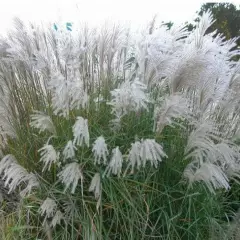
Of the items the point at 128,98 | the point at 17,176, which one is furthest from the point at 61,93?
the point at 17,176

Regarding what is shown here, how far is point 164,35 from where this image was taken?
3.44 metres

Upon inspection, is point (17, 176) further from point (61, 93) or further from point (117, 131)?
point (117, 131)

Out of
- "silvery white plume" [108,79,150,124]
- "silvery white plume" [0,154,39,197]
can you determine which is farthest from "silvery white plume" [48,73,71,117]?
"silvery white plume" [0,154,39,197]

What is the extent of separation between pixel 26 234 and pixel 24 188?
396 millimetres

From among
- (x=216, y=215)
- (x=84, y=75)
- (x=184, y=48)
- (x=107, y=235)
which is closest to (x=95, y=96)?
(x=84, y=75)

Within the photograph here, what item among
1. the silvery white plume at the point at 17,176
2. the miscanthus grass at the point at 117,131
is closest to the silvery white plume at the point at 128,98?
the miscanthus grass at the point at 117,131

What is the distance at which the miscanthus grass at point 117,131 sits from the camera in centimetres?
317

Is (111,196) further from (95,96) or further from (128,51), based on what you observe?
(128,51)

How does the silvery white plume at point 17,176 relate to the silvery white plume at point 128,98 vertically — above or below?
below

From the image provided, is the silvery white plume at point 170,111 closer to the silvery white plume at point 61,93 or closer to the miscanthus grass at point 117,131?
the miscanthus grass at point 117,131

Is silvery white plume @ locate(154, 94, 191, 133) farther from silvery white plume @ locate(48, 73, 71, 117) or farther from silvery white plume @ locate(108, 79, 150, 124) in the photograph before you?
silvery white plume @ locate(48, 73, 71, 117)

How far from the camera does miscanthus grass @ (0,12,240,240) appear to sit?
317 cm

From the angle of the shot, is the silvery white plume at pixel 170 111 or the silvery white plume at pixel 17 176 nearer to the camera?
the silvery white plume at pixel 170 111

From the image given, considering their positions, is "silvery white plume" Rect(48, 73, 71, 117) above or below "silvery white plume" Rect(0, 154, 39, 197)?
above
